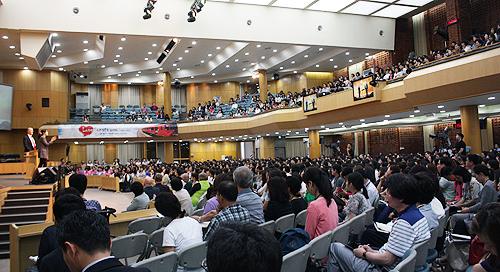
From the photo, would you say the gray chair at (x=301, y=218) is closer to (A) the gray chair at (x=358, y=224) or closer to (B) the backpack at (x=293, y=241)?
(A) the gray chair at (x=358, y=224)

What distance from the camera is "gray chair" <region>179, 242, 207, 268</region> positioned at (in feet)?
8.96

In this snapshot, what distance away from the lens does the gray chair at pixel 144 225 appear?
4.14 metres

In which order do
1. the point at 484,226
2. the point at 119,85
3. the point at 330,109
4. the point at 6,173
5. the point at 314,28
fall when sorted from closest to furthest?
1. the point at 484,226
2. the point at 6,173
3. the point at 330,109
4. the point at 314,28
5. the point at 119,85

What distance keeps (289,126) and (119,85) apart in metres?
18.7

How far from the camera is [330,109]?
1669cm

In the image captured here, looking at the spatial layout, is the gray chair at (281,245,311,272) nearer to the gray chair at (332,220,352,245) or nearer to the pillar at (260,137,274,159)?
the gray chair at (332,220,352,245)

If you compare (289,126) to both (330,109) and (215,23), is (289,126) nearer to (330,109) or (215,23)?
(330,109)

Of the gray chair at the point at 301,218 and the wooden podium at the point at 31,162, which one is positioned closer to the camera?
the gray chair at the point at 301,218

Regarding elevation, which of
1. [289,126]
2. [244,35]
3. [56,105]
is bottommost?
[289,126]

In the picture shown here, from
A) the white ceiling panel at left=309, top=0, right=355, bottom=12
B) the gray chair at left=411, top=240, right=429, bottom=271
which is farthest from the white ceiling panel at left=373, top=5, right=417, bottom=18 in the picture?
the gray chair at left=411, top=240, right=429, bottom=271

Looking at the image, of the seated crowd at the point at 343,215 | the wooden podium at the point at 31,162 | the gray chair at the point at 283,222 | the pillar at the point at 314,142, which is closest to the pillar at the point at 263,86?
the pillar at the point at 314,142

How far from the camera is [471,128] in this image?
13.0m

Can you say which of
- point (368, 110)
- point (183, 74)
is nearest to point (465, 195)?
point (368, 110)

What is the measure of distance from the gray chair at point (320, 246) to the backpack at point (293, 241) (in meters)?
0.07
